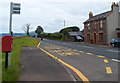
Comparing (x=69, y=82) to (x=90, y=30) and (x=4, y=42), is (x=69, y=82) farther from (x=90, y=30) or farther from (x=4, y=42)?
(x=90, y=30)

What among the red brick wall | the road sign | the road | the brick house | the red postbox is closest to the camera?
the road

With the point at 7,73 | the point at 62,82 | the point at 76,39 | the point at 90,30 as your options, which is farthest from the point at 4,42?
the point at 76,39

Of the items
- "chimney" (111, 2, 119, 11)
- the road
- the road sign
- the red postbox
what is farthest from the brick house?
the red postbox

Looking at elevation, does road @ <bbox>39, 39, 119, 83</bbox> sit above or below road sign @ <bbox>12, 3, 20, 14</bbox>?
below

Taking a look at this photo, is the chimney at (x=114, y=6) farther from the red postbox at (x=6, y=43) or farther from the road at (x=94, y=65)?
the red postbox at (x=6, y=43)

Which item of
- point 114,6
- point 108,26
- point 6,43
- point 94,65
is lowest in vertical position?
point 94,65

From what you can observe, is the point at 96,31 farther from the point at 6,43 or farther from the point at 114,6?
the point at 6,43

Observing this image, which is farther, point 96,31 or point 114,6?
point 96,31

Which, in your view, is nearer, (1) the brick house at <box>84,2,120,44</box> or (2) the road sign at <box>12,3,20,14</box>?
(2) the road sign at <box>12,3,20,14</box>

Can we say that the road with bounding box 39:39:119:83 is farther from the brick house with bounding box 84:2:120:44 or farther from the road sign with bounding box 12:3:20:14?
the brick house with bounding box 84:2:120:44

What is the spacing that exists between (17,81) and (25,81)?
0.76ft

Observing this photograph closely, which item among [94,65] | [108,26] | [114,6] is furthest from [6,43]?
[114,6]

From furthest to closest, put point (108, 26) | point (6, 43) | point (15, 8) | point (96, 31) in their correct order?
point (96, 31), point (108, 26), point (15, 8), point (6, 43)

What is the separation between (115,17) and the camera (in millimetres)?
28547
